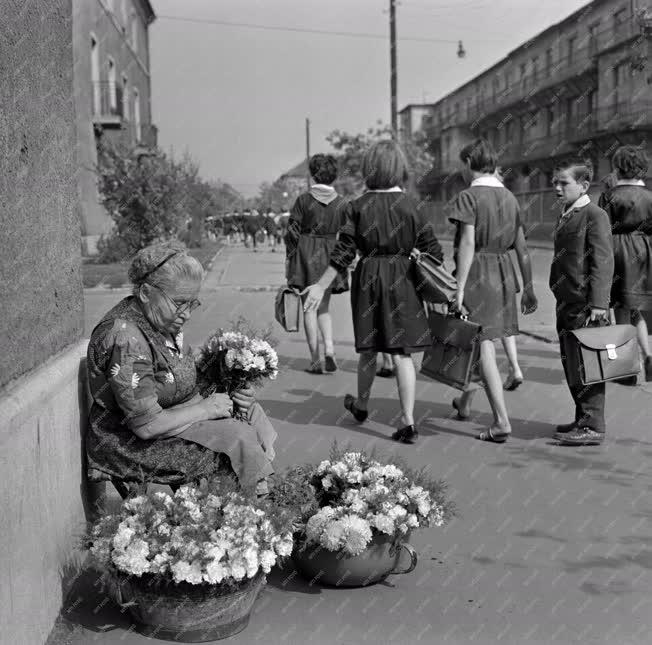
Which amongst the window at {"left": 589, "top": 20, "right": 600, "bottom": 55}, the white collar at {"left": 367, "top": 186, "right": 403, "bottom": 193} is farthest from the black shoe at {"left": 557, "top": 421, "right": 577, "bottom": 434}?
the window at {"left": 589, "top": 20, "right": 600, "bottom": 55}

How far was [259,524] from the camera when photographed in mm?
3336

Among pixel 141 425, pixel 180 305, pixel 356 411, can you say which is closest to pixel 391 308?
pixel 356 411

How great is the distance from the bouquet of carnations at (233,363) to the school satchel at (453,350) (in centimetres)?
204

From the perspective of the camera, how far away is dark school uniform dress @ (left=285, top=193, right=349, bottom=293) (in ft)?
28.0

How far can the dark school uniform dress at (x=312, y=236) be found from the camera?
336 inches

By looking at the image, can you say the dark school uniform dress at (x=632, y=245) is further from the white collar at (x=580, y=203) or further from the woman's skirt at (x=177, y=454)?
the woman's skirt at (x=177, y=454)

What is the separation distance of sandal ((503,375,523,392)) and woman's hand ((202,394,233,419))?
4343 mm

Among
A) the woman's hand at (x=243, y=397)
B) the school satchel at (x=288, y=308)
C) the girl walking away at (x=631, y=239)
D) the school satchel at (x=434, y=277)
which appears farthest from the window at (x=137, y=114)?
the woman's hand at (x=243, y=397)

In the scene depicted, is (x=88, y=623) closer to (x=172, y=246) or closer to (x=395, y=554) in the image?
(x=395, y=554)

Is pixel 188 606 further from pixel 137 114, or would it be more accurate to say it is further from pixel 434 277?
pixel 137 114

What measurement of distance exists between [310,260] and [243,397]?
4.51 m

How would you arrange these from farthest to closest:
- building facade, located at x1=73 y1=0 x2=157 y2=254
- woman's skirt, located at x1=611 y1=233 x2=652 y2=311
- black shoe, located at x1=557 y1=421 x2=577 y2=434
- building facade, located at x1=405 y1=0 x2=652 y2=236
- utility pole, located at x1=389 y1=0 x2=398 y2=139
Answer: building facade, located at x1=405 y1=0 x2=652 y2=236, utility pole, located at x1=389 y1=0 x2=398 y2=139, building facade, located at x1=73 y1=0 x2=157 y2=254, woman's skirt, located at x1=611 y1=233 x2=652 y2=311, black shoe, located at x1=557 y1=421 x2=577 y2=434

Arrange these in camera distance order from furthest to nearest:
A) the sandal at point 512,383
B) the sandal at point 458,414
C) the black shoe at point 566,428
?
the sandal at point 512,383 → the sandal at point 458,414 → the black shoe at point 566,428

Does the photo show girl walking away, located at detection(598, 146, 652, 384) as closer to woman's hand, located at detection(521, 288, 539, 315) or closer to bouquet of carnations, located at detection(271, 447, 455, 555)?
woman's hand, located at detection(521, 288, 539, 315)
